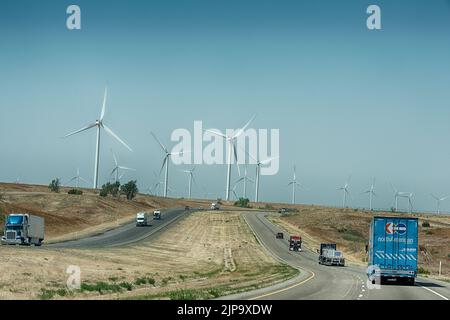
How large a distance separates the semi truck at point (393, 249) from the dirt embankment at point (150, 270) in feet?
23.6

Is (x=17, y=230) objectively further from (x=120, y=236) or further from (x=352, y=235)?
(x=352, y=235)

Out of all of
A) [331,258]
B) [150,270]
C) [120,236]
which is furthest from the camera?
[120,236]

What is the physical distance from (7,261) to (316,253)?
68.3m

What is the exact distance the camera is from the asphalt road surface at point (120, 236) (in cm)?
9495

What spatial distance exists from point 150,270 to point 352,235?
98.4 m

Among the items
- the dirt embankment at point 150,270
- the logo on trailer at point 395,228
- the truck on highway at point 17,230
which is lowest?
the dirt embankment at point 150,270

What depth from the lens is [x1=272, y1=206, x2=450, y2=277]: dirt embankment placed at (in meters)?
111

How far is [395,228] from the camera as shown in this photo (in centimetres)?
5172

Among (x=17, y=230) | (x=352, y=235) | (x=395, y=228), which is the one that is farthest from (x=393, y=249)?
(x=352, y=235)

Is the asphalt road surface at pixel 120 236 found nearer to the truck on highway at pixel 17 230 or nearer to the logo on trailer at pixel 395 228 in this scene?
the truck on highway at pixel 17 230

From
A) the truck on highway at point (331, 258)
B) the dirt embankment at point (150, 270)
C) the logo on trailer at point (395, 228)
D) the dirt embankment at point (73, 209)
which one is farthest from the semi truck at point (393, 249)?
the dirt embankment at point (73, 209)
